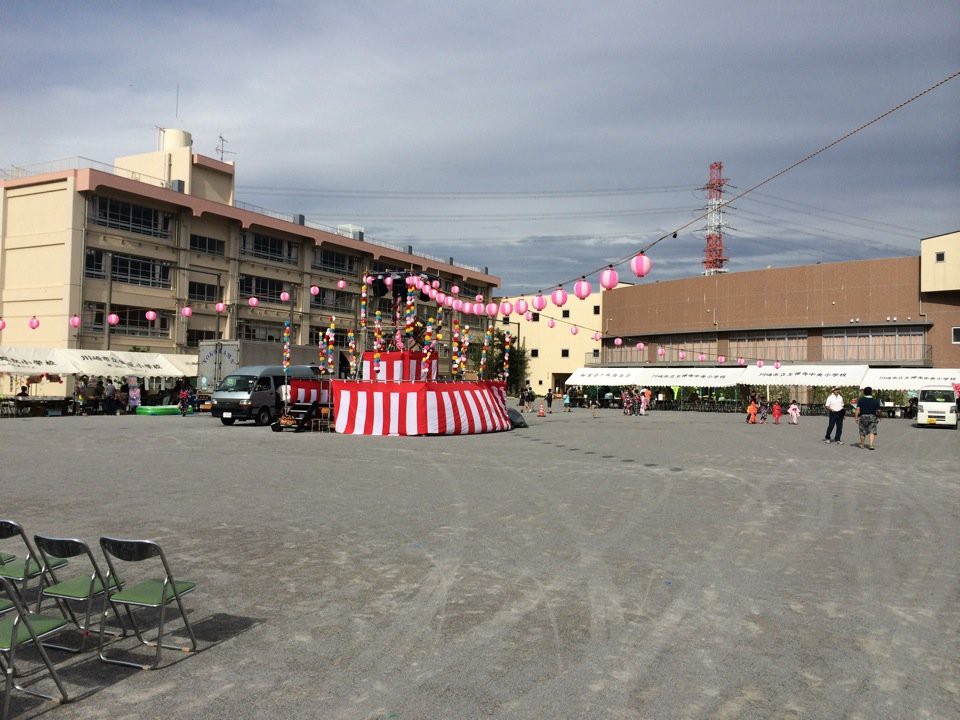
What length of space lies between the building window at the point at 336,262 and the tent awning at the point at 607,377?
67.0 feet

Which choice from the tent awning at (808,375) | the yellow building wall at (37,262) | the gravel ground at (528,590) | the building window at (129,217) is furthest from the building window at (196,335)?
the gravel ground at (528,590)

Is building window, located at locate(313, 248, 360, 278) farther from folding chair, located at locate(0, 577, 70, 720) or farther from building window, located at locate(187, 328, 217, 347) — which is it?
folding chair, located at locate(0, 577, 70, 720)

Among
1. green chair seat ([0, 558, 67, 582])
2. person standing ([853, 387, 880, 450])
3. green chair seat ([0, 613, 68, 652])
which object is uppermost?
person standing ([853, 387, 880, 450])

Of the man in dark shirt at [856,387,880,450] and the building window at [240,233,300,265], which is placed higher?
the building window at [240,233,300,265]

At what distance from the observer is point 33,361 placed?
32094 mm

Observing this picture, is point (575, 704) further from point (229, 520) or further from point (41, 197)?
point (41, 197)

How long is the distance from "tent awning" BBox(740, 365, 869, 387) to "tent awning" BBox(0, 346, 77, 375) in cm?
4107

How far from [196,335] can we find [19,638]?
47.2 metres

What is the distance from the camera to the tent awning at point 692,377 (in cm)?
5388

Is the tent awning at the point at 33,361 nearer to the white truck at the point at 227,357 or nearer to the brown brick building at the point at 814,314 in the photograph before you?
the white truck at the point at 227,357

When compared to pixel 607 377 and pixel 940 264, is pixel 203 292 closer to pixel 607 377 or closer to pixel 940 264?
pixel 607 377

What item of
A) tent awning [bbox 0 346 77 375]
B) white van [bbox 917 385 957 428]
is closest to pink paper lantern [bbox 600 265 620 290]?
white van [bbox 917 385 957 428]

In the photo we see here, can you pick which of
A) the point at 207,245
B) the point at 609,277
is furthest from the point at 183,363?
the point at 609,277

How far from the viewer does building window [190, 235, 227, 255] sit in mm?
49312
